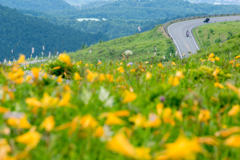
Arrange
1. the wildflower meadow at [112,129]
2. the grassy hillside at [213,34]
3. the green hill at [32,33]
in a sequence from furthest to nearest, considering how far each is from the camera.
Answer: the green hill at [32,33] → the grassy hillside at [213,34] → the wildflower meadow at [112,129]

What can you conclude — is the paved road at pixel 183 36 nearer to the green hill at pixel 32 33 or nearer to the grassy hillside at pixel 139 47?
the grassy hillside at pixel 139 47

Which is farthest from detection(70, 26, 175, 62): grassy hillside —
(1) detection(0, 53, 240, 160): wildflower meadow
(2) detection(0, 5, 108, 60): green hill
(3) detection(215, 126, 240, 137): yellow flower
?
(2) detection(0, 5, 108, 60): green hill

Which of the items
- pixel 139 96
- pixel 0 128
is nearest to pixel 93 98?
pixel 139 96

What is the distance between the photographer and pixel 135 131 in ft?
4.21

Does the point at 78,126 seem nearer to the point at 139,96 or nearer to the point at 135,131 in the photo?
the point at 135,131

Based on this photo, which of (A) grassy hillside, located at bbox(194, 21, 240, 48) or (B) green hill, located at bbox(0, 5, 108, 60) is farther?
(B) green hill, located at bbox(0, 5, 108, 60)

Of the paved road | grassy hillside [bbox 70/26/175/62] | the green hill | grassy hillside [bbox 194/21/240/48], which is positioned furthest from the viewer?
the green hill

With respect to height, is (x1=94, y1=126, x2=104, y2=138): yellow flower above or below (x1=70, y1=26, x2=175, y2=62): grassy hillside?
above

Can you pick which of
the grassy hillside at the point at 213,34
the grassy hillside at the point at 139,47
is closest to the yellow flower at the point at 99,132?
the grassy hillside at the point at 139,47

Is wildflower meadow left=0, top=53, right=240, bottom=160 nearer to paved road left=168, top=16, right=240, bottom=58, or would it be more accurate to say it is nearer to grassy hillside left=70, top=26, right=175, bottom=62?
grassy hillside left=70, top=26, right=175, bottom=62

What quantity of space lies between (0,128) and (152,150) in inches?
33.1

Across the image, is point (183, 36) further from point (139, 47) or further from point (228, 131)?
point (228, 131)

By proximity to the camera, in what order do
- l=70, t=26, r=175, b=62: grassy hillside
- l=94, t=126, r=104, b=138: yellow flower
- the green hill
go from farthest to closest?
the green hill, l=70, t=26, r=175, b=62: grassy hillside, l=94, t=126, r=104, b=138: yellow flower

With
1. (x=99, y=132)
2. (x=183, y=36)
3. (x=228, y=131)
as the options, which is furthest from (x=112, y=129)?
(x=183, y=36)
